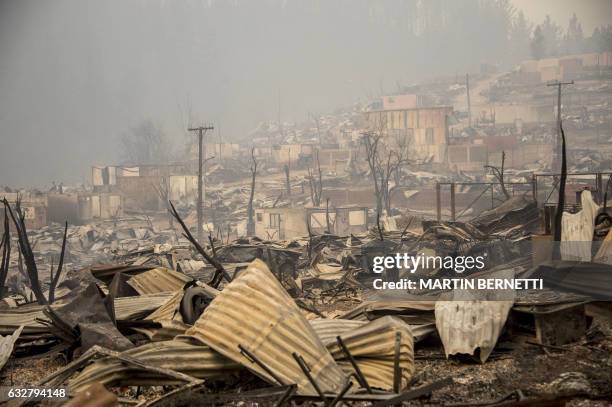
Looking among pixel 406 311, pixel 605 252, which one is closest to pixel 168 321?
pixel 406 311

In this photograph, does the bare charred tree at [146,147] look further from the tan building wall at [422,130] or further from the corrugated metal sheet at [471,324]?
the corrugated metal sheet at [471,324]

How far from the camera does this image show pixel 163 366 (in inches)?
137

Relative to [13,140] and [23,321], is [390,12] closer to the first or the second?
[13,140]

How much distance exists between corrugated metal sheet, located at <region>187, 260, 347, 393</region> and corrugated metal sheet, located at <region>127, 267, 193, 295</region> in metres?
1.94

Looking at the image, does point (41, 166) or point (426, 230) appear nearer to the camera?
point (426, 230)

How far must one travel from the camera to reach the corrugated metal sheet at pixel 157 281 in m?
5.50

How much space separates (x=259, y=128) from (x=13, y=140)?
29.6m

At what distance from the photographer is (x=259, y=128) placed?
80812 mm

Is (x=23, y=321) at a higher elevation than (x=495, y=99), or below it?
below

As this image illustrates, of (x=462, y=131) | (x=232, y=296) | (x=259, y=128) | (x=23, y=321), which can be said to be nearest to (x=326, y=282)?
(x=23, y=321)

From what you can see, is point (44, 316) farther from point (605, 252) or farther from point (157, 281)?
point (605, 252)

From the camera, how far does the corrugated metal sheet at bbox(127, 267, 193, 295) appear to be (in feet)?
18.0

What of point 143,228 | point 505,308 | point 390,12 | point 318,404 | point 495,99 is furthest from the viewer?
point 390,12

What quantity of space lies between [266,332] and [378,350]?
1.94ft
